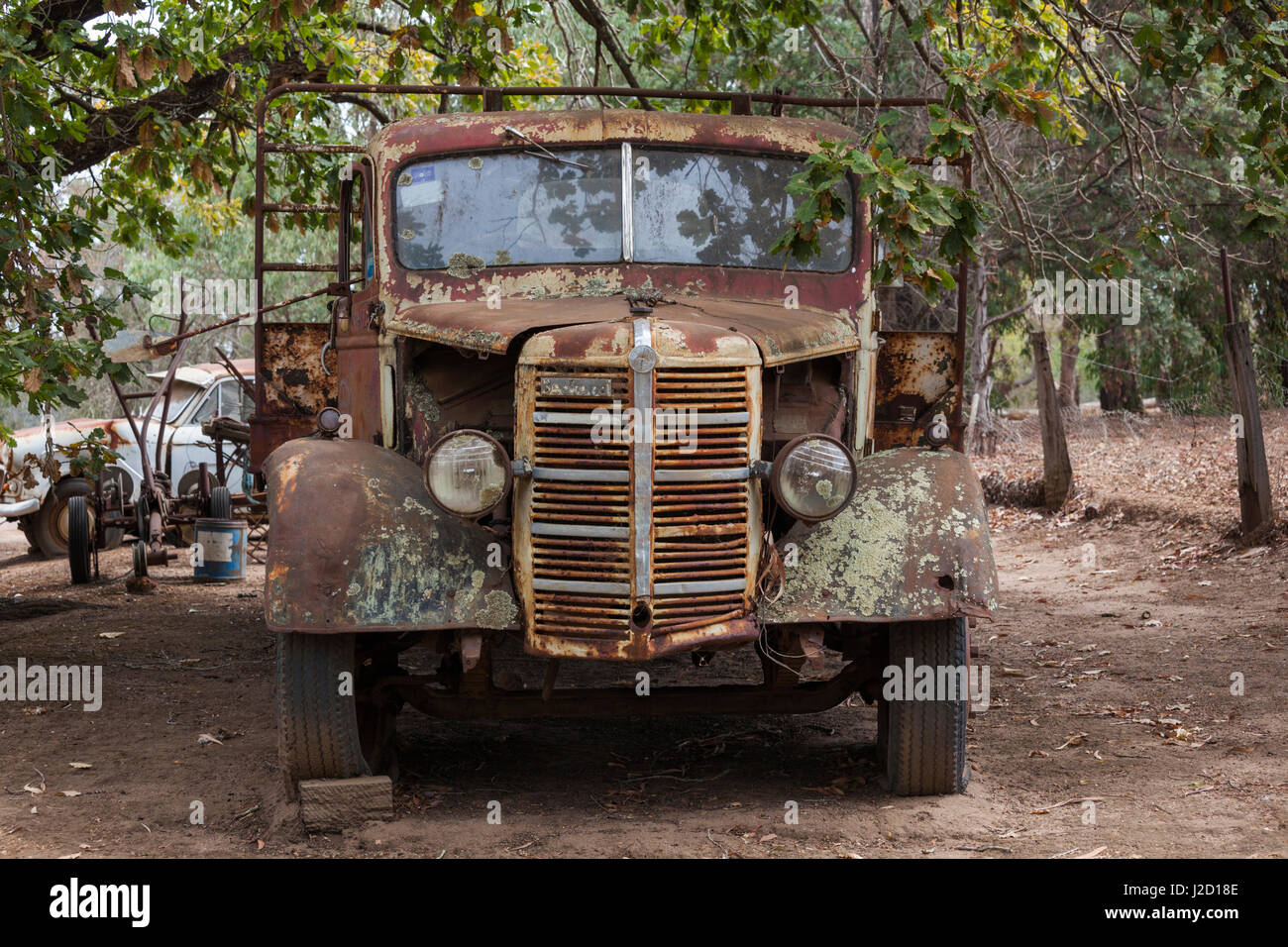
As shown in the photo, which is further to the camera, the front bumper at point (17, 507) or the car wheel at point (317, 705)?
the front bumper at point (17, 507)

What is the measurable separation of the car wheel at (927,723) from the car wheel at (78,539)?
9437 millimetres

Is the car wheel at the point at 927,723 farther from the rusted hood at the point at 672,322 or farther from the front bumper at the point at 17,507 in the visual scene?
the front bumper at the point at 17,507

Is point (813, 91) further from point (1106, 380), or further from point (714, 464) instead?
point (714, 464)

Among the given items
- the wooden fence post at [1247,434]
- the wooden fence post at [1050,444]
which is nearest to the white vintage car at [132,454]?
the wooden fence post at [1050,444]

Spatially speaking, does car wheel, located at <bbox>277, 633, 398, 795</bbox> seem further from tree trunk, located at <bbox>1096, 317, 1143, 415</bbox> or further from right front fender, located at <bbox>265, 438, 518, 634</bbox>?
tree trunk, located at <bbox>1096, 317, 1143, 415</bbox>

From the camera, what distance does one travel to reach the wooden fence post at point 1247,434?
10.1 metres

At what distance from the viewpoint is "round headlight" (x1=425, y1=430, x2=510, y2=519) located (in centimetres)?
473

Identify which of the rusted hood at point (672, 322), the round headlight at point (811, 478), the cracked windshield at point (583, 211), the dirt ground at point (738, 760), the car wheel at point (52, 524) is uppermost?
the cracked windshield at point (583, 211)

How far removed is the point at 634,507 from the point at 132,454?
12619 mm

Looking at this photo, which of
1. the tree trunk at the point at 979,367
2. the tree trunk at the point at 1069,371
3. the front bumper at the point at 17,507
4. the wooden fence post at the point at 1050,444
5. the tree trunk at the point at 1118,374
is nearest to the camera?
the wooden fence post at the point at 1050,444

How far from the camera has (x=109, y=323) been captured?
758 cm

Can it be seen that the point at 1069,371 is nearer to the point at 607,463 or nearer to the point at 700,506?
the point at 700,506

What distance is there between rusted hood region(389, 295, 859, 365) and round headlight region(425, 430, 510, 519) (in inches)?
15.9

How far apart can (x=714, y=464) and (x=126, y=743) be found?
348 centimetres
